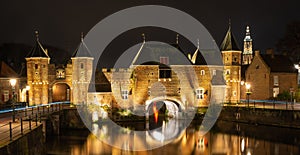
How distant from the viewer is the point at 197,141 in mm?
24031

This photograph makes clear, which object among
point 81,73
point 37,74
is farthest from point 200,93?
point 37,74

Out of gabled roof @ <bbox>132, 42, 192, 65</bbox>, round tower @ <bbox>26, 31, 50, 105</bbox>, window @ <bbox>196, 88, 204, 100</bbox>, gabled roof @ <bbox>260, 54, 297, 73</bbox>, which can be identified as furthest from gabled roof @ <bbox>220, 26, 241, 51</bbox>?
round tower @ <bbox>26, 31, 50, 105</bbox>

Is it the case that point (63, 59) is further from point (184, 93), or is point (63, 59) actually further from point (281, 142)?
point (281, 142)

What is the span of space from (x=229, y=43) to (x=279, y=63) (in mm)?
7051

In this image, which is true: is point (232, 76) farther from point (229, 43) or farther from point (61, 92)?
point (61, 92)

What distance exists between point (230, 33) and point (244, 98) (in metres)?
8.93

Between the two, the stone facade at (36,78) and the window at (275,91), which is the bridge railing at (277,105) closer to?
the window at (275,91)

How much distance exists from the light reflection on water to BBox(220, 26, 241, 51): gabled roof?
8338 mm

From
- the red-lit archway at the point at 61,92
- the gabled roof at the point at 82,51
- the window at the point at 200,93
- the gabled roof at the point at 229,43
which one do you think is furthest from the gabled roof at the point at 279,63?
the red-lit archway at the point at 61,92

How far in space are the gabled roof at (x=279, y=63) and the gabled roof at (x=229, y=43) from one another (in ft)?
15.9

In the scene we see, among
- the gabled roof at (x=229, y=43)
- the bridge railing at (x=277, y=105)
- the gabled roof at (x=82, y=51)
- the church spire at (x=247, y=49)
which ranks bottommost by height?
the bridge railing at (x=277, y=105)

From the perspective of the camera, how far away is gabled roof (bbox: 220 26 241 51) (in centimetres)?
3275

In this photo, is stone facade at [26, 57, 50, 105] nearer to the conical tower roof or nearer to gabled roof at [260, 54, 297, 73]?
the conical tower roof

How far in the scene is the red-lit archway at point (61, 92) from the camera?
121ft
